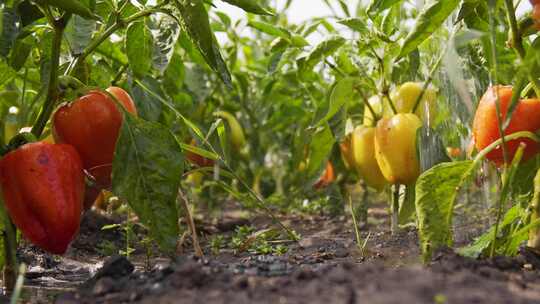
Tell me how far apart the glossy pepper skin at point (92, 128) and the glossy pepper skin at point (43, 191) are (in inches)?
2.1

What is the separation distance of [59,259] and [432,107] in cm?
109

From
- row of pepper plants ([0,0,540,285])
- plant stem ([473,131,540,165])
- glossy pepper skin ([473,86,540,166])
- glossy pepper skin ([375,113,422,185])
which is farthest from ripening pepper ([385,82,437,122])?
plant stem ([473,131,540,165])

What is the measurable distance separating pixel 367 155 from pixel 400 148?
287 millimetres

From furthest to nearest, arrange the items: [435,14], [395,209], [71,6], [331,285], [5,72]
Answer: [395,209] < [5,72] < [435,14] < [71,6] < [331,285]

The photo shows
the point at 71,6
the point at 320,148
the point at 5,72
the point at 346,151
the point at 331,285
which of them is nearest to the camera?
the point at 331,285

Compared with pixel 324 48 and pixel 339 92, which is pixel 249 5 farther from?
pixel 324 48

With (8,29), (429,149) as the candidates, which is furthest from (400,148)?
(8,29)

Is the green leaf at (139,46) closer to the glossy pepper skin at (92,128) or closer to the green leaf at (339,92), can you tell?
the glossy pepper skin at (92,128)

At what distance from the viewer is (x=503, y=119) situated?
4.65 feet

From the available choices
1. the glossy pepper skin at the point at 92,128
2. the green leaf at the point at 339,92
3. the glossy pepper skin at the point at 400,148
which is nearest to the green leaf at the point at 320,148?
the glossy pepper skin at the point at 400,148

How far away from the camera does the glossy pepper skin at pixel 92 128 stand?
4.69 ft

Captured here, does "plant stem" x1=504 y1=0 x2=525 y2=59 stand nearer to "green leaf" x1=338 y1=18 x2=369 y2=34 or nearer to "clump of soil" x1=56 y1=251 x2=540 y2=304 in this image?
"clump of soil" x1=56 y1=251 x2=540 y2=304

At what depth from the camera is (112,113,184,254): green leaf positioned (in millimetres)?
1368

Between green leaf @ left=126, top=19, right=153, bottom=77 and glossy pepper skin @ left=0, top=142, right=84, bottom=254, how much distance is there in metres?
0.42
